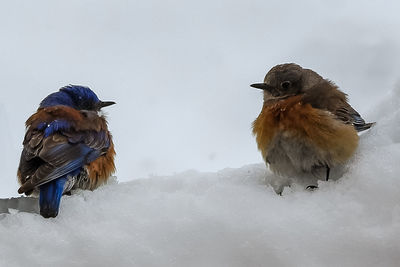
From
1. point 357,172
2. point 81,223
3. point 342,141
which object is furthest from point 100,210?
point 342,141

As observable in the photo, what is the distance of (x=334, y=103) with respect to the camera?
12.6ft

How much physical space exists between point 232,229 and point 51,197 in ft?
3.33

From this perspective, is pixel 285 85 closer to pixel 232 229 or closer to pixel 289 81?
pixel 289 81

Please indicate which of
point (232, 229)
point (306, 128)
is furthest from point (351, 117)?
point (232, 229)

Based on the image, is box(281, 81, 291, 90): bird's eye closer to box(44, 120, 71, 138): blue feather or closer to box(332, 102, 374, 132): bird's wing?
box(332, 102, 374, 132): bird's wing

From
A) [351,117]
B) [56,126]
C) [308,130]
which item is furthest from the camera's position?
[56,126]

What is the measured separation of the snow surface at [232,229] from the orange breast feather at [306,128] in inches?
19.9

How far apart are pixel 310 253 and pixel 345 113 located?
148 centimetres

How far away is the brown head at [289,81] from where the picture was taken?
13.6 ft

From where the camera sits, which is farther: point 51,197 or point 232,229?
point 51,197

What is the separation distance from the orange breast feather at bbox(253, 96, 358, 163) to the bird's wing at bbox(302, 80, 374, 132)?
0.28 feet

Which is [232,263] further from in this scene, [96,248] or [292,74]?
[292,74]

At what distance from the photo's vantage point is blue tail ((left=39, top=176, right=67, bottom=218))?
284 centimetres

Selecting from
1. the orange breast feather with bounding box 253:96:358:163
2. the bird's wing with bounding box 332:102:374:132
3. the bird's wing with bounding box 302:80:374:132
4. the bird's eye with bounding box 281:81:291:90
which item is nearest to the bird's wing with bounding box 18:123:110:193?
the orange breast feather with bounding box 253:96:358:163
